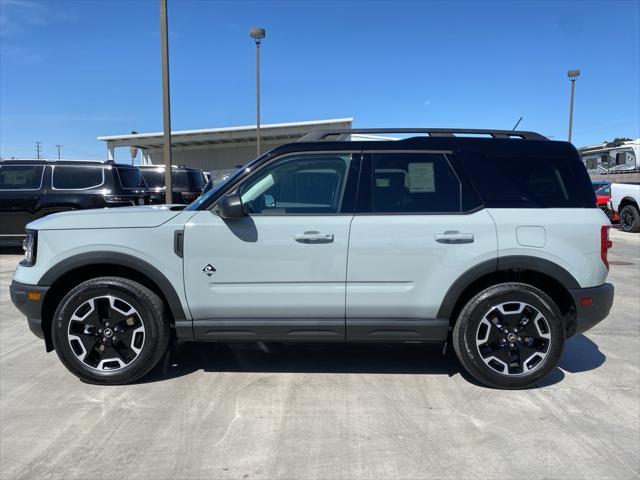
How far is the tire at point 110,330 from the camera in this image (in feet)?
12.3

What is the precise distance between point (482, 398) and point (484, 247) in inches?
43.6

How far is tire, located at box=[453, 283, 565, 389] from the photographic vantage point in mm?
3723

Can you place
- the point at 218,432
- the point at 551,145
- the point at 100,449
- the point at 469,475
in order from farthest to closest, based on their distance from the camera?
the point at 551,145 → the point at 218,432 → the point at 100,449 → the point at 469,475

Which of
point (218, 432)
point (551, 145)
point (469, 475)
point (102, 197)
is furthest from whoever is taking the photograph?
point (102, 197)

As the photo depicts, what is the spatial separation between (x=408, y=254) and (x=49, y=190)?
882cm

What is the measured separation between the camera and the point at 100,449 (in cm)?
297

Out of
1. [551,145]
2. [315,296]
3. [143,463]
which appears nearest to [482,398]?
[315,296]

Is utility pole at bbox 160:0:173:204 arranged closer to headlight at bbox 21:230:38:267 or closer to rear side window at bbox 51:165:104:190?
rear side window at bbox 51:165:104:190

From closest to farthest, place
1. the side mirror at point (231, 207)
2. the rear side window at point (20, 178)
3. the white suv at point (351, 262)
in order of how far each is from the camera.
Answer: the side mirror at point (231, 207) < the white suv at point (351, 262) < the rear side window at point (20, 178)

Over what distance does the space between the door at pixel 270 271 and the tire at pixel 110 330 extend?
1.08 ft

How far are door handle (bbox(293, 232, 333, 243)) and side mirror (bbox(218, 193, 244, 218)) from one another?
0.44 meters

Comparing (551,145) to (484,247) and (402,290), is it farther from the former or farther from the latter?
(402,290)

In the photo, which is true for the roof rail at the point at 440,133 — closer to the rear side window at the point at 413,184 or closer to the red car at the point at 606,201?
the rear side window at the point at 413,184

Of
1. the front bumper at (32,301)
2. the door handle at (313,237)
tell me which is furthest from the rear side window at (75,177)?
the door handle at (313,237)
